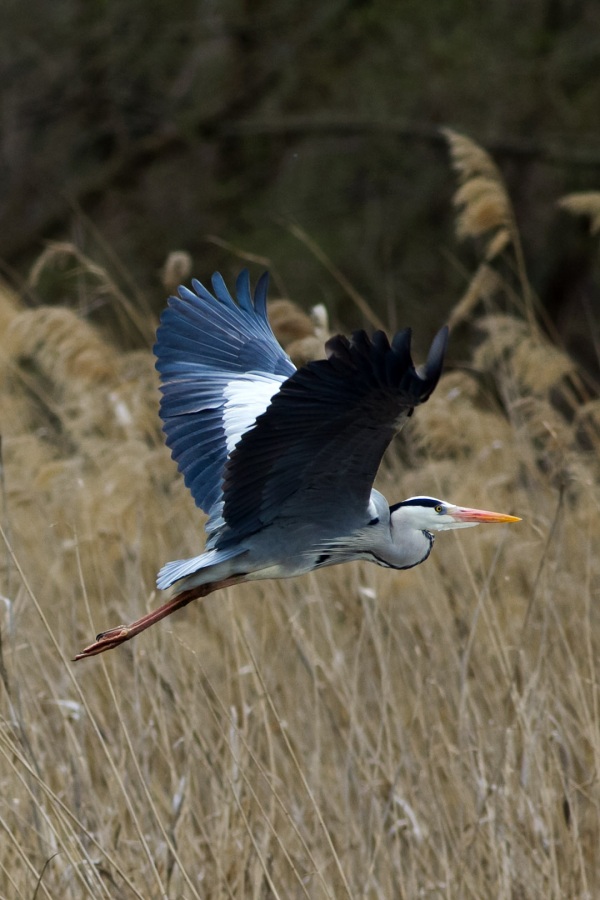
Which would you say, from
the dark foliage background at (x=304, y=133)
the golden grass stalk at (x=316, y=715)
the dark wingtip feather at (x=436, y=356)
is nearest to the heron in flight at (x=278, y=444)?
the dark wingtip feather at (x=436, y=356)

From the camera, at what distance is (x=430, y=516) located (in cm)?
269

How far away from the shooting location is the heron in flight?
7.06 ft

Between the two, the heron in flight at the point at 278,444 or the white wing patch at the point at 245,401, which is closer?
the heron in flight at the point at 278,444

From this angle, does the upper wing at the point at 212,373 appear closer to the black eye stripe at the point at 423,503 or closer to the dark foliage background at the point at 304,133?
the black eye stripe at the point at 423,503

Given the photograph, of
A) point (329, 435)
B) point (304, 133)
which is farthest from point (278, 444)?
point (304, 133)

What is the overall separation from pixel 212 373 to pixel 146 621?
Result: 81 cm

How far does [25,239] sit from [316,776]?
693 cm

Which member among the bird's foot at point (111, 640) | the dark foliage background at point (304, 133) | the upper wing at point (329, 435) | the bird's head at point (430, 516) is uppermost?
the dark foliage background at point (304, 133)

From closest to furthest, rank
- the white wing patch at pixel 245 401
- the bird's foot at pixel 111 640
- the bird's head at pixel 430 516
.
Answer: the bird's foot at pixel 111 640, the bird's head at pixel 430 516, the white wing patch at pixel 245 401

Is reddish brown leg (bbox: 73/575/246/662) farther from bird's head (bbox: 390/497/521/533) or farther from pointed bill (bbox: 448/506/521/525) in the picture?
pointed bill (bbox: 448/506/521/525)

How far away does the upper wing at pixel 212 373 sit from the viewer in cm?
291

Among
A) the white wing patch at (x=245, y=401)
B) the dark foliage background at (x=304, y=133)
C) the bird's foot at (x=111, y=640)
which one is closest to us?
the bird's foot at (x=111, y=640)

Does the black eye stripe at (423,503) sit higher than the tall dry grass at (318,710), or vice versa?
the black eye stripe at (423,503)

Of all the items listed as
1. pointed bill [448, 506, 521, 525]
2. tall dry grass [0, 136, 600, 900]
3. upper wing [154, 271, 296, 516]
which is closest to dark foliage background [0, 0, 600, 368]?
tall dry grass [0, 136, 600, 900]
